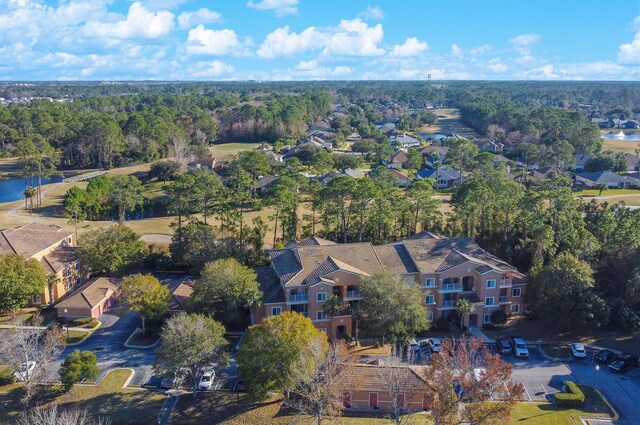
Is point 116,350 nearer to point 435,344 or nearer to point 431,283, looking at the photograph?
point 435,344

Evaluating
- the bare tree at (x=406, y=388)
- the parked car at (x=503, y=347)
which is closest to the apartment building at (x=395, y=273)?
the parked car at (x=503, y=347)

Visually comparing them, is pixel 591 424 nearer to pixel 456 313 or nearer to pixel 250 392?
pixel 456 313

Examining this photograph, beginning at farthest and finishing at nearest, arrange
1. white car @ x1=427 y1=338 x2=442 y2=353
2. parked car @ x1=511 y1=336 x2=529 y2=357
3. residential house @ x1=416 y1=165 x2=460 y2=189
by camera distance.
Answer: residential house @ x1=416 y1=165 x2=460 y2=189, white car @ x1=427 y1=338 x2=442 y2=353, parked car @ x1=511 y1=336 x2=529 y2=357

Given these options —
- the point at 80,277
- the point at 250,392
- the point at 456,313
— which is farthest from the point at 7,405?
the point at 456,313

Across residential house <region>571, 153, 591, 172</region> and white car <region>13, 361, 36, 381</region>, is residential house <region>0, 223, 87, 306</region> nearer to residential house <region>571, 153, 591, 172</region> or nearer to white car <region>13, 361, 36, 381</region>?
white car <region>13, 361, 36, 381</region>

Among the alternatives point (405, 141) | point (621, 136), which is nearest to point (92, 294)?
point (405, 141)

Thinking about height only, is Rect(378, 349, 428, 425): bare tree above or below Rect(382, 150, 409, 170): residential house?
below

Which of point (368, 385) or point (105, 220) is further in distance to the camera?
point (105, 220)

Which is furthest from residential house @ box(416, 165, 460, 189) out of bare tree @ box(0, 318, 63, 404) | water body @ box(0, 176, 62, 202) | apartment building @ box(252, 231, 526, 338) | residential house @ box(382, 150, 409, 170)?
bare tree @ box(0, 318, 63, 404)
